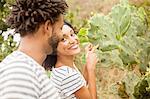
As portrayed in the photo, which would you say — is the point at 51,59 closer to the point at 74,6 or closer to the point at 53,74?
the point at 53,74

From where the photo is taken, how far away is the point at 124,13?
4805 mm

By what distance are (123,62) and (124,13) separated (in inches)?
20.1

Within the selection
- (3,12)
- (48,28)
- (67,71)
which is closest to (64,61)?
(67,71)

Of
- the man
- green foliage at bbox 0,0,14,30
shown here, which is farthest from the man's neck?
green foliage at bbox 0,0,14,30

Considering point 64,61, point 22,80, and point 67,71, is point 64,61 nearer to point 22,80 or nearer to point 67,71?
point 67,71

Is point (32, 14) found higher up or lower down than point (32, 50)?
higher up

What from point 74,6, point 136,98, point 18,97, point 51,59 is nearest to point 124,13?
point 136,98

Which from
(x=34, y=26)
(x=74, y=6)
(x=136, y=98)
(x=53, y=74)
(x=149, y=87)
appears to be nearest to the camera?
(x=34, y=26)

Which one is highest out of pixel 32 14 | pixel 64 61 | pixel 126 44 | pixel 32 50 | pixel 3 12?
pixel 32 14

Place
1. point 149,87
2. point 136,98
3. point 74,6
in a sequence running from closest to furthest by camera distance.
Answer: point 149,87 < point 136,98 < point 74,6

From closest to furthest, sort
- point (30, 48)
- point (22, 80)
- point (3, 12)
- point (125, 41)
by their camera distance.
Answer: point (22, 80) → point (30, 48) → point (125, 41) → point (3, 12)

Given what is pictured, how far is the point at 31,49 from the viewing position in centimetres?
248

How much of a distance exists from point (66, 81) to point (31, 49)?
97cm

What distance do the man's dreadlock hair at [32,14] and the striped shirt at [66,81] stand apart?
902mm
